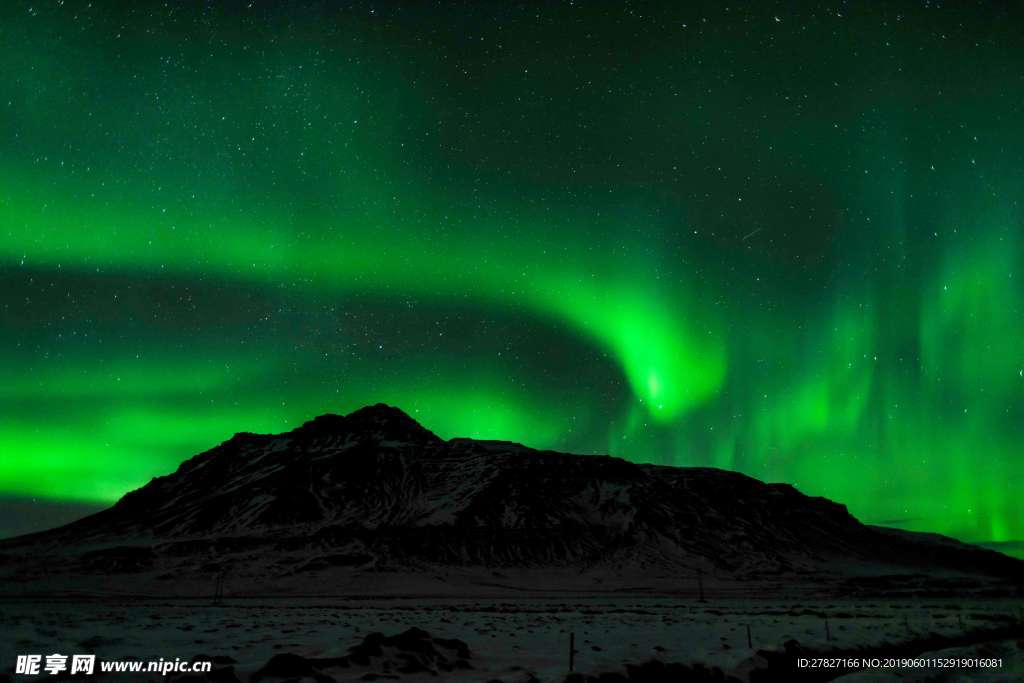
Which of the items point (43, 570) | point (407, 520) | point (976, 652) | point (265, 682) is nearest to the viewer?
point (265, 682)

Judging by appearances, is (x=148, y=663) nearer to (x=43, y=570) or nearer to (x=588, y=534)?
(x=43, y=570)

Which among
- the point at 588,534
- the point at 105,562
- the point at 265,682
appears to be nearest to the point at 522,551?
the point at 588,534

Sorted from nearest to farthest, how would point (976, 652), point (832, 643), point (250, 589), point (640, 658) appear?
point (640, 658), point (976, 652), point (832, 643), point (250, 589)

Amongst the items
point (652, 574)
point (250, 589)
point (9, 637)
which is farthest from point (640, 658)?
point (652, 574)

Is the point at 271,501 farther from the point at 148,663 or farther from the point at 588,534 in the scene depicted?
the point at 148,663

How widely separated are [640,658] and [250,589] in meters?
124

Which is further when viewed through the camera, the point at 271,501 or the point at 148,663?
the point at 271,501

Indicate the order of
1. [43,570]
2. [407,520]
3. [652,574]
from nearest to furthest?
[43,570]
[652,574]
[407,520]

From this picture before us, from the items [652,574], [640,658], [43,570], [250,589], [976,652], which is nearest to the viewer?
[640,658]

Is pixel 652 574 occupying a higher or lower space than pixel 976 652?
lower

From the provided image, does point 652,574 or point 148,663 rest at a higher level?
point 148,663

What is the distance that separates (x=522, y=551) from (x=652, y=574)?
32.2 metres

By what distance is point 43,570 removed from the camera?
488 feet

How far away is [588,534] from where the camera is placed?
194 m
